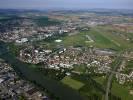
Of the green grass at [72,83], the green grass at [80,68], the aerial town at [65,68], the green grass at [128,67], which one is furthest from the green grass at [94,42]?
the green grass at [72,83]

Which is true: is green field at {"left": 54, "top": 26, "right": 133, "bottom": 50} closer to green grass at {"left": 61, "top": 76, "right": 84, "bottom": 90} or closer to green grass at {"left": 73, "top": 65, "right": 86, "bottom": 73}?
green grass at {"left": 73, "top": 65, "right": 86, "bottom": 73}

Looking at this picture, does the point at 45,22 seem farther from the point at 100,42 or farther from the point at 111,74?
the point at 111,74

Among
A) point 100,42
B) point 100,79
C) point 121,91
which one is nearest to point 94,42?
point 100,42

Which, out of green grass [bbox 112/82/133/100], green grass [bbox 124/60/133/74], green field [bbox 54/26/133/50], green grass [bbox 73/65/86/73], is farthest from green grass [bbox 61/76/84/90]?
green field [bbox 54/26/133/50]

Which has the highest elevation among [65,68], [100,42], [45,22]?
[45,22]

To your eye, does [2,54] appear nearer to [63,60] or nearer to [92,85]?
[63,60]

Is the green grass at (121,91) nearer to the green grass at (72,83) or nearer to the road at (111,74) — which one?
the road at (111,74)

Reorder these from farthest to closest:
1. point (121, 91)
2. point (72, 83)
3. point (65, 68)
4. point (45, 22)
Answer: point (45, 22), point (65, 68), point (72, 83), point (121, 91)
